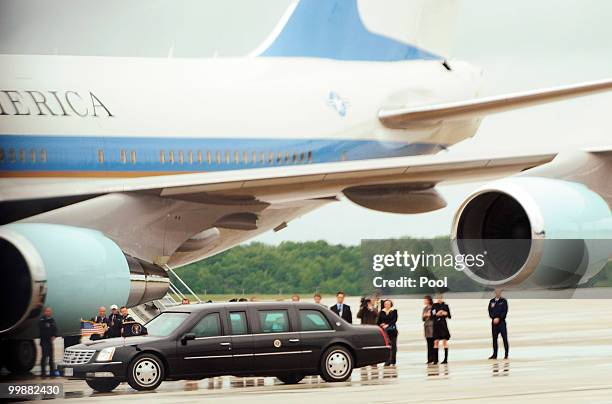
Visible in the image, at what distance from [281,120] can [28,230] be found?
679 cm

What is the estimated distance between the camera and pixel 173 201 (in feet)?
53.1

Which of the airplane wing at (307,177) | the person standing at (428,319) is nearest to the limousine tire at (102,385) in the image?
the airplane wing at (307,177)

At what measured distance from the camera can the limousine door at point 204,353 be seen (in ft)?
40.8

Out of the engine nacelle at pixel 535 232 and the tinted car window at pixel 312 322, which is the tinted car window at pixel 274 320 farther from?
the engine nacelle at pixel 535 232

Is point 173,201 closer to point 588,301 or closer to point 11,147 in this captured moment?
point 11,147

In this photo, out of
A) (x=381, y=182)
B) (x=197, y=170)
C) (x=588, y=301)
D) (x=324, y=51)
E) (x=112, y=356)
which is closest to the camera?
(x=112, y=356)

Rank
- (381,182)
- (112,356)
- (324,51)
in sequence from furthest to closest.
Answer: (324,51)
(381,182)
(112,356)

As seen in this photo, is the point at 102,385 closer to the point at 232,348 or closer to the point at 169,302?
the point at 232,348

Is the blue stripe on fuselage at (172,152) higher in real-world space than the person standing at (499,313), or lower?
higher

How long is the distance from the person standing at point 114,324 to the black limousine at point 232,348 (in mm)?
824

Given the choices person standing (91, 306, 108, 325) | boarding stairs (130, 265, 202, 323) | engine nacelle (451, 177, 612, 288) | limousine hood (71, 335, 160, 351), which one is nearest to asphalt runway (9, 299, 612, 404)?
limousine hood (71, 335, 160, 351)

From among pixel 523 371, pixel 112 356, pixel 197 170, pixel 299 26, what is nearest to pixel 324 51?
pixel 299 26

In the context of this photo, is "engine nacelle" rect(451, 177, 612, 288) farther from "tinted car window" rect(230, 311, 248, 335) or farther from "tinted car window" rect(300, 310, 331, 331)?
"tinted car window" rect(230, 311, 248, 335)

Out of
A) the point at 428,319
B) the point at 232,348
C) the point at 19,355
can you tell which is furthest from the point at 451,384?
the point at 19,355
